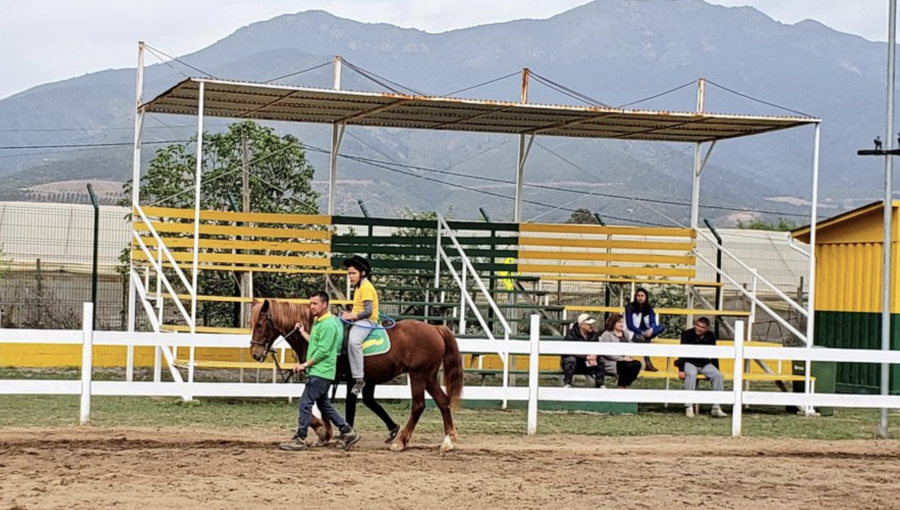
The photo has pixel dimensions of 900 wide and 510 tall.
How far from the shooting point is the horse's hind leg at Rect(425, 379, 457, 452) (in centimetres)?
1338

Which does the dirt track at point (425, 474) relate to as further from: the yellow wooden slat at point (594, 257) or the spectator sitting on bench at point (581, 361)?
the yellow wooden slat at point (594, 257)

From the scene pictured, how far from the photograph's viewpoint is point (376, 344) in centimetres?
1376

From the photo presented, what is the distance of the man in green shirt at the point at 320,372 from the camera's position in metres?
13.1

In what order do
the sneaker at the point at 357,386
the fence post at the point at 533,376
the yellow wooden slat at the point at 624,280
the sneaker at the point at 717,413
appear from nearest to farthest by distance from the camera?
the sneaker at the point at 357,386 < the fence post at the point at 533,376 < the sneaker at the point at 717,413 < the yellow wooden slat at the point at 624,280

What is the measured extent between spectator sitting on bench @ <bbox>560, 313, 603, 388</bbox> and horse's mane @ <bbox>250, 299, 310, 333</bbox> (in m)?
5.89

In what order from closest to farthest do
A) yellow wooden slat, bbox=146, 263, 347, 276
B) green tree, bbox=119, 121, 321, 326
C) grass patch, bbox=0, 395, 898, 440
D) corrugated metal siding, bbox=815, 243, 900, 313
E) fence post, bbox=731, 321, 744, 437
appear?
grass patch, bbox=0, 395, 898, 440, fence post, bbox=731, 321, 744, 437, yellow wooden slat, bbox=146, 263, 347, 276, corrugated metal siding, bbox=815, 243, 900, 313, green tree, bbox=119, 121, 321, 326

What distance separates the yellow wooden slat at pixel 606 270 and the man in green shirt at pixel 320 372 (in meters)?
10.2

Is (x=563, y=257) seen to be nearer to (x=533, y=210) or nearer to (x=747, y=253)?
(x=747, y=253)

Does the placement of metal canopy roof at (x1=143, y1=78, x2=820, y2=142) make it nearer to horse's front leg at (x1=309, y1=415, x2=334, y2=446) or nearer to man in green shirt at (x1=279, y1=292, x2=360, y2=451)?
man in green shirt at (x1=279, y1=292, x2=360, y2=451)

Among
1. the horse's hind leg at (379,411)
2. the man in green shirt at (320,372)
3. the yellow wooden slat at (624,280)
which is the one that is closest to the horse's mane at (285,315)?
the man in green shirt at (320,372)

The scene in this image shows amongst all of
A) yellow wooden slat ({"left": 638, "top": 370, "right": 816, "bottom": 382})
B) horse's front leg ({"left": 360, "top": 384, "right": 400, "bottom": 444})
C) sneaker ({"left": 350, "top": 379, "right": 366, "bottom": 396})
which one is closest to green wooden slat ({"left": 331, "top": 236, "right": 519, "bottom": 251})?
yellow wooden slat ({"left": 638, "top": 370, "right": 816, "bottom": 382})

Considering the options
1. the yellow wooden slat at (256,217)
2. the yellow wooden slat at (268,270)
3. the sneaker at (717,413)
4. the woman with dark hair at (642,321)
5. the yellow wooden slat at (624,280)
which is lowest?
the sneaker at (717,413)

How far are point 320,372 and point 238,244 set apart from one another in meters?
9.63

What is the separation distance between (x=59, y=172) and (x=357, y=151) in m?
48.8
